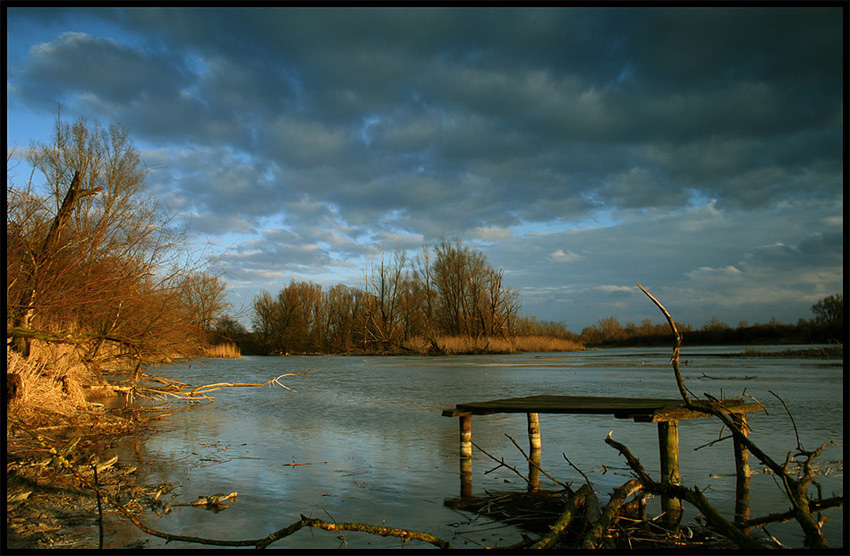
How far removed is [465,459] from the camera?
22.2ft

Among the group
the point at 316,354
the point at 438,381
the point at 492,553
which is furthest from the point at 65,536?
the point at 316,354

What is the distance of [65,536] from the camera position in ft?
14.7

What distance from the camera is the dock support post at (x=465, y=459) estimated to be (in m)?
6.11

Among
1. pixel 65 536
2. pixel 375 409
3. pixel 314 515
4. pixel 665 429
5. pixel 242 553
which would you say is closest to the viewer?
pixel 242 553

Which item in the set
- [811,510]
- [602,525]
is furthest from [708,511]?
[811,510]

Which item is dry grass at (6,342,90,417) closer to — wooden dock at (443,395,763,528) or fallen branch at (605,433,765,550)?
wooden dock at (443,395,763,528)

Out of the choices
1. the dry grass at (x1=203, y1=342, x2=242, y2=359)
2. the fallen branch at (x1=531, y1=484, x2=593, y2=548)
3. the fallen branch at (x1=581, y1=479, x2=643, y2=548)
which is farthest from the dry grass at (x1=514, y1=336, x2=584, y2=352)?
the fallen branch at (x1=581, y1=479, x2=643, y2=548)

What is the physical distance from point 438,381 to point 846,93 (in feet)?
58.5

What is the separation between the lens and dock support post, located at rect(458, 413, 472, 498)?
6.11 m

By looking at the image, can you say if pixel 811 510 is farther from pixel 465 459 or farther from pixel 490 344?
pixel 490 344

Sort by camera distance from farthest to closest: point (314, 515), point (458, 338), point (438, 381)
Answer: point (458, 338) → point (438, 381) → point (314, 515)

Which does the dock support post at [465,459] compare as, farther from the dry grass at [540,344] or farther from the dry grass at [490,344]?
the dry grass at [540,344]

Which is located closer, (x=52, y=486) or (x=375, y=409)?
(x=52, y=486)

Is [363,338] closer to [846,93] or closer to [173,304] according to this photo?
[173,304]
